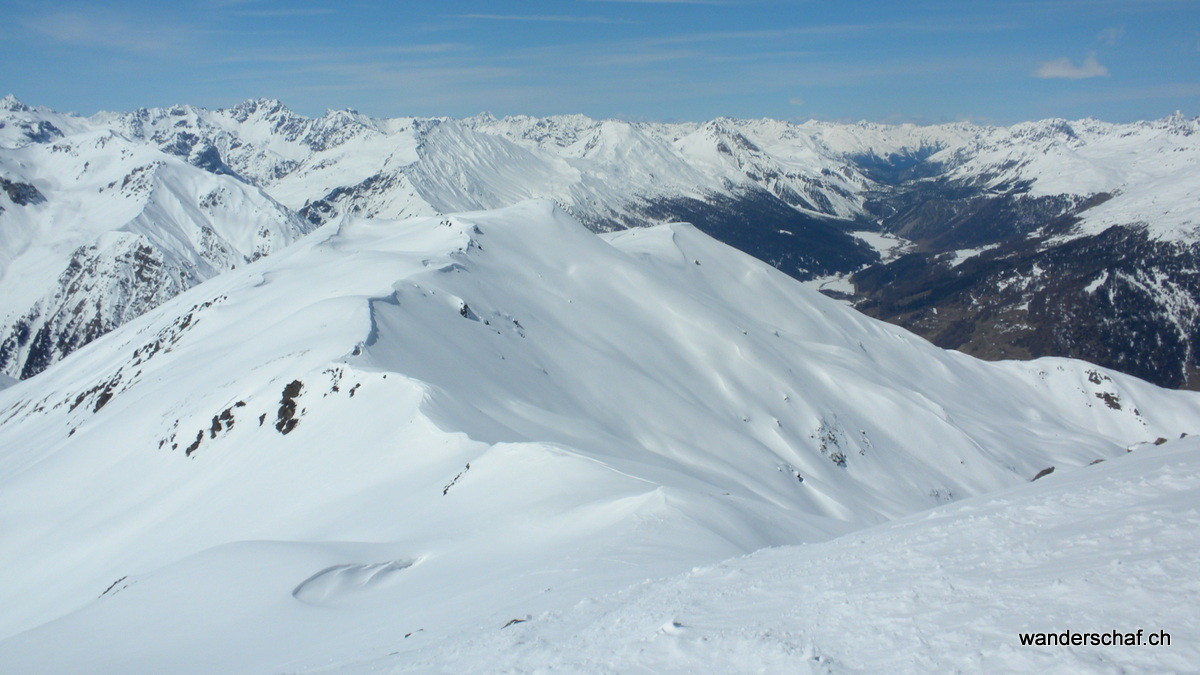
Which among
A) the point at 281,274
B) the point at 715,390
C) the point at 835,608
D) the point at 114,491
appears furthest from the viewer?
the point at 281,274

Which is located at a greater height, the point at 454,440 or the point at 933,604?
the point at 933,604

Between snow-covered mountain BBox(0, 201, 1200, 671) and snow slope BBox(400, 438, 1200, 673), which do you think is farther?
snow-covered mountain BBox(0, 201, 1200, 671)

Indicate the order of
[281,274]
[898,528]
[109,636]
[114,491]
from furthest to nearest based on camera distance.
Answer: [281,274], [114,491], [109,636], [898,528]

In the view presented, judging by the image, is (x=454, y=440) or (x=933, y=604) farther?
(x=454, y=440)

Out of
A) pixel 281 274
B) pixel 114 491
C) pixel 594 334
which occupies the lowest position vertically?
pixel 114 491

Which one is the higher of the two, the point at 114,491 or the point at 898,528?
the point at 898,528

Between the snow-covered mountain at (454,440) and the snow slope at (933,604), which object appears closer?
the snow slope at (933,604)

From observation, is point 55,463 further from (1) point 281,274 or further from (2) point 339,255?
(2) point 339,255

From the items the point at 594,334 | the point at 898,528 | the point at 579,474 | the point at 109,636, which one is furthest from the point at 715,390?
the point at 109,636
